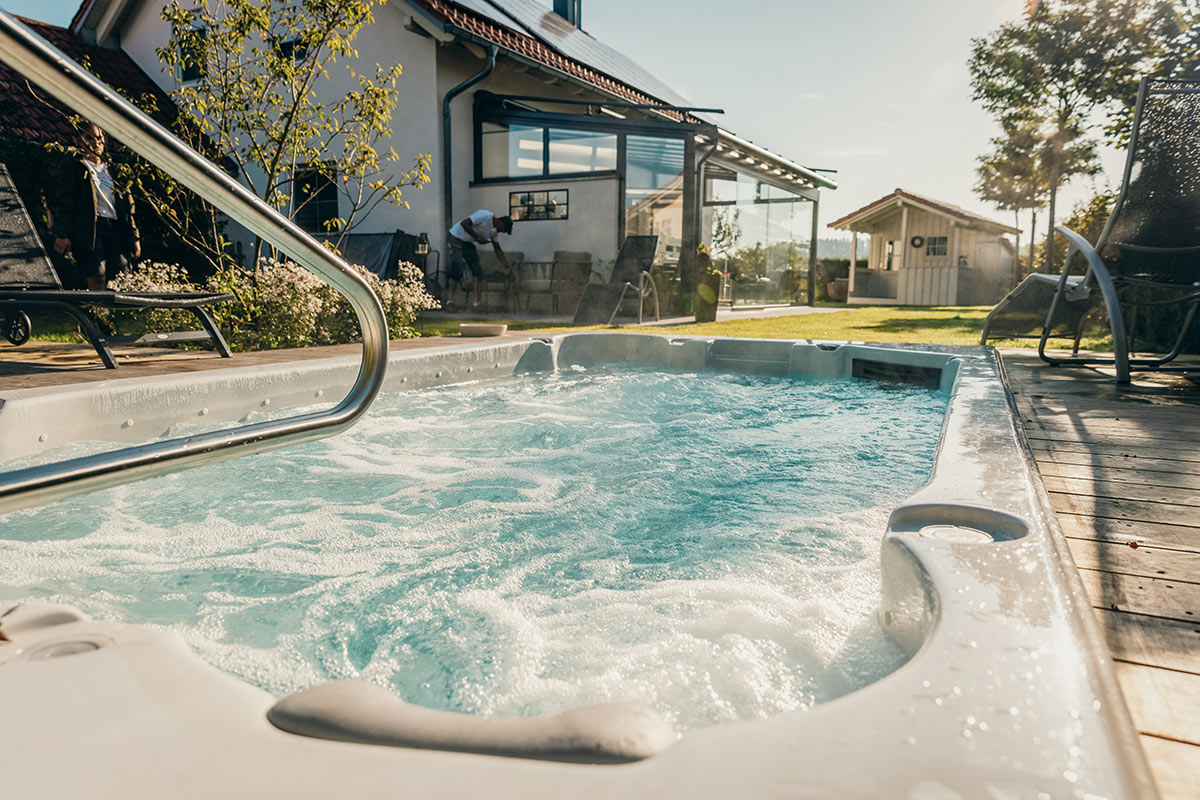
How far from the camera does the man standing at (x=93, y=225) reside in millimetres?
7445

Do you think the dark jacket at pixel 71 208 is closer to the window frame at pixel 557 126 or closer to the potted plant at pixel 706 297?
the window frame at pixel 557 126

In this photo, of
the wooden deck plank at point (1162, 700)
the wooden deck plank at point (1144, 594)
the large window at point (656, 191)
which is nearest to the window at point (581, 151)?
the large window at point (656, 191)

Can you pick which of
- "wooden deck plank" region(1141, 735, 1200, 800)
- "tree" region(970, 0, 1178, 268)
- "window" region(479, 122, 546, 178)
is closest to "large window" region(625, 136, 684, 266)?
"window" region(479, 122, 546, 178)

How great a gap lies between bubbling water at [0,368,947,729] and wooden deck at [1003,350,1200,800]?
394 mm

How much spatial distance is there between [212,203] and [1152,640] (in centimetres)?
163

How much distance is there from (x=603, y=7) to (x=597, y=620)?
16.0 meters

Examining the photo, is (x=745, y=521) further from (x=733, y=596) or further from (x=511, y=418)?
(x=511, y=418)

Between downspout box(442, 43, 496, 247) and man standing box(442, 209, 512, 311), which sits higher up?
downspout box(442, 43, 496, 247)

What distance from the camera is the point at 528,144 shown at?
1026cm

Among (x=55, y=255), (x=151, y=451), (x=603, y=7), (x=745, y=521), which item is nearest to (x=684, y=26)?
(x=603, y=7)

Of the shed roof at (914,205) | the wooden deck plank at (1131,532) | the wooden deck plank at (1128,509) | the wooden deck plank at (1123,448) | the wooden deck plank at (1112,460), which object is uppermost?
the shed roof at (914,205)

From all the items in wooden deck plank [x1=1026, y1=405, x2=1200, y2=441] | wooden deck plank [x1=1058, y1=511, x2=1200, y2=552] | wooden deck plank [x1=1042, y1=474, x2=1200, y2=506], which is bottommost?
wooden deck plank [x1=1058, y1=511, x2=1200, y2=552]

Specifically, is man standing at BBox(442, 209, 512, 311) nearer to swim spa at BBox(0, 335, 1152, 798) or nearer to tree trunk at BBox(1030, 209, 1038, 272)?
swim spa at BBox(0, 335, 1152, 798)

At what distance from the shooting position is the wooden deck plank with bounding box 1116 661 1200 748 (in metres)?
0.82
